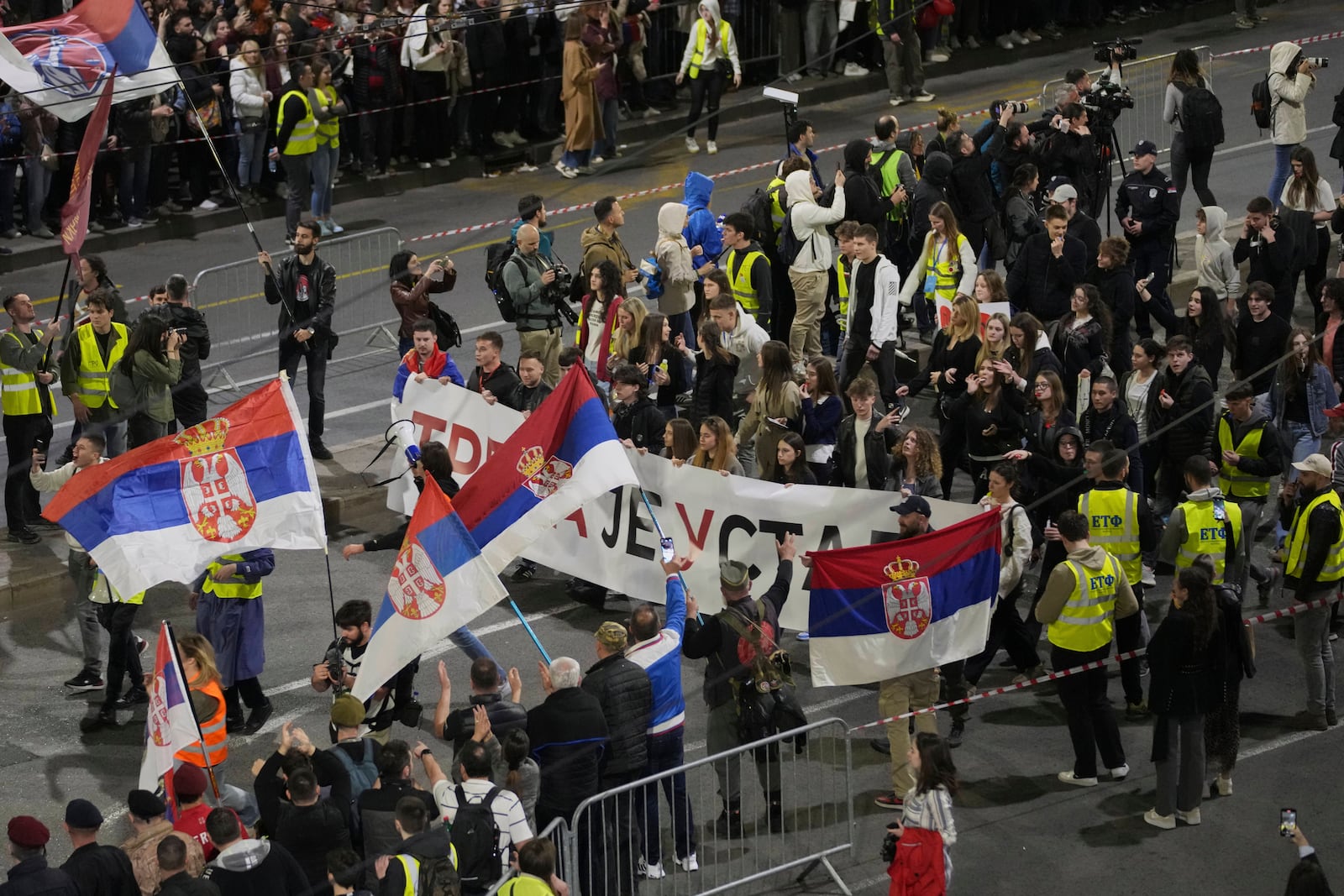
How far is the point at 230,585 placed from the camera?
1323 centimetres

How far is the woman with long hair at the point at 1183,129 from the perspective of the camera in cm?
2098

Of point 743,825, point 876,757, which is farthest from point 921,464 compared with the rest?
point 743,825

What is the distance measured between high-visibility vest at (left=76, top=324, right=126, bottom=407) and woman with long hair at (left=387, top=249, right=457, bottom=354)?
234 cm

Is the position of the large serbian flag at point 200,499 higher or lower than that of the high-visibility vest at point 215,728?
higher

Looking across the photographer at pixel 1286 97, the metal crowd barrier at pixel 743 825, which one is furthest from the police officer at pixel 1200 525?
the photographer at pixel 1286 97

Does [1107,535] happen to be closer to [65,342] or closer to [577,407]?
[577,407]

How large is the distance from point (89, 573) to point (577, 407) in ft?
12.3

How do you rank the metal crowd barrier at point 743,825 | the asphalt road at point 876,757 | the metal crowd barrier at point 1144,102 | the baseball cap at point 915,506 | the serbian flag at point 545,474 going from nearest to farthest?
the metal crowd barrier at point 743,825
the asphalt road at point 876,757
the serbian flag at point 545,474
the baseball cap at point 915,506
the metal crowd barrier at point 1144,102

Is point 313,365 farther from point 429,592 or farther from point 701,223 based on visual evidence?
point 429,592

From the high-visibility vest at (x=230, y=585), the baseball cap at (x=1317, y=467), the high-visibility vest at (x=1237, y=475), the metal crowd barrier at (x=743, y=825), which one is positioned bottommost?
the metal crowd barrier at (x=743, y=825)

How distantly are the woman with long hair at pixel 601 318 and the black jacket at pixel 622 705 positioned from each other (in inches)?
203

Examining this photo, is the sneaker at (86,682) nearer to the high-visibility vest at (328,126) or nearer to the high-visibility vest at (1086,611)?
the high-visibility vest at (1086,611)

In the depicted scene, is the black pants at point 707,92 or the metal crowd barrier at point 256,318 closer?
the metal crowd barrier at point 256,318

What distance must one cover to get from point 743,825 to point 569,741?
1592mm
